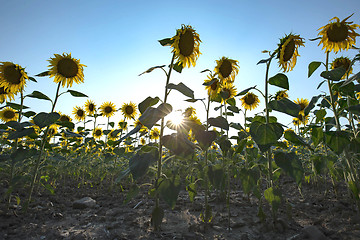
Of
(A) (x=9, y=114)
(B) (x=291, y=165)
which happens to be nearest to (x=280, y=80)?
(B) (x=291, y=165)

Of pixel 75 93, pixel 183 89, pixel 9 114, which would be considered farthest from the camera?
pixel 9 114

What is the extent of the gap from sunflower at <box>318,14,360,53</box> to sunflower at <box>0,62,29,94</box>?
3.99 metres

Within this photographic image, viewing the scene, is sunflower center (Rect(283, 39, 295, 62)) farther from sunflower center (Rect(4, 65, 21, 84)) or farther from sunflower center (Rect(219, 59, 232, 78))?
sunflower center (Rect(4, 65, 21, 84))

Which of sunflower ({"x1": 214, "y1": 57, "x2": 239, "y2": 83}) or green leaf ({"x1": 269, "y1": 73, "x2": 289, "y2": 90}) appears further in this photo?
sunflower ({"x1": 214, "y1": 57, "x2": 239, "y2": 83})

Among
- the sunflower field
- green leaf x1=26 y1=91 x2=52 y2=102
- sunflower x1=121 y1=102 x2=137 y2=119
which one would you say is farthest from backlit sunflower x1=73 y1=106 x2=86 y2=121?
green leaf x1=26 y1=91 x2=52 y2=102

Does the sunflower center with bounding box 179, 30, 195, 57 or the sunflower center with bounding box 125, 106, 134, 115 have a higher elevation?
the sunflower center with bounding box 125, 106, 134, 115

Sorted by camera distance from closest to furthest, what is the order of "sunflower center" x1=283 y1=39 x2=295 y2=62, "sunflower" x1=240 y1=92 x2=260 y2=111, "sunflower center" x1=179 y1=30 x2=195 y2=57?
"sunflower center" x1=283 y1=39 x2=295 y2=62 → "sunflower center" x1=179 y1=30 x2=195 y2=57 → "sunflower" x1=240 y1=92 x2=260 y2=111

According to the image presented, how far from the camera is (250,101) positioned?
4.46 metres

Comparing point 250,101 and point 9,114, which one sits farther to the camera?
point 9,114

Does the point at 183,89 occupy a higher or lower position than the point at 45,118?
higher

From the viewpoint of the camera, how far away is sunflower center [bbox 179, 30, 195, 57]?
2.37 metres

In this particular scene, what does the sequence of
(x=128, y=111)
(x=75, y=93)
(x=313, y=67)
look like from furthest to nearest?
(x=128, y=111), (x=75, y=93), (x=313, y=67)

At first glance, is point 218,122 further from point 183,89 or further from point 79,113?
point 79,113

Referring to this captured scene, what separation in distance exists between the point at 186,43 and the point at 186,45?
0.07ft
